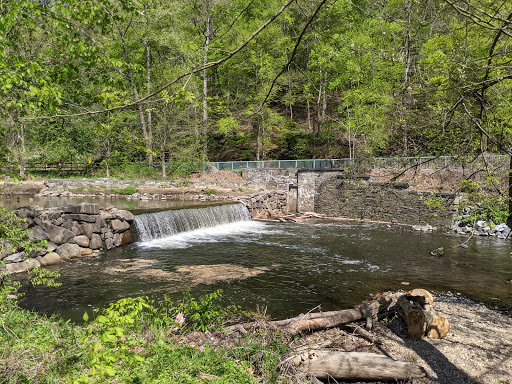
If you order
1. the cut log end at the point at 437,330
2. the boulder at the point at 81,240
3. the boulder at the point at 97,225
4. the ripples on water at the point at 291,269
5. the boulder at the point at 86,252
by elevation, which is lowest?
the ripples on water at the point at 291,269

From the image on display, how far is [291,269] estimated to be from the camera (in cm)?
1029

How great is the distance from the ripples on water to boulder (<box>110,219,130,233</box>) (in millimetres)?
746

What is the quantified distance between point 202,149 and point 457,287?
23.5 m

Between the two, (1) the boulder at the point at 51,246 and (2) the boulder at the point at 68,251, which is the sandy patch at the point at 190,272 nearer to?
(2) the boulder at the point at 68,251

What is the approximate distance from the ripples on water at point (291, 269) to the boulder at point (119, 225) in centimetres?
75

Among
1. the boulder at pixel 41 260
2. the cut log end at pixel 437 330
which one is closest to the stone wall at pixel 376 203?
the cut log end at pixel 437 330

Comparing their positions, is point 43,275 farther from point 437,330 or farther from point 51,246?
point 437,330

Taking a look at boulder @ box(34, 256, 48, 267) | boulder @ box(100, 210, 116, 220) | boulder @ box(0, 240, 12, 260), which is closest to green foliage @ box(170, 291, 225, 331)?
boulder @ box(0, 240, 12, 260)

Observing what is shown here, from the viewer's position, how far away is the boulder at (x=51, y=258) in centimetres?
1000

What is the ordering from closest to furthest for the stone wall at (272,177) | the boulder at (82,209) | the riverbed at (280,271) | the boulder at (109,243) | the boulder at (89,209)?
the riverbed at (280,271)
the boulder at (82,209)
the boulder at (89,209)
the boulder at (109,243)
the stone wall at (272,177)

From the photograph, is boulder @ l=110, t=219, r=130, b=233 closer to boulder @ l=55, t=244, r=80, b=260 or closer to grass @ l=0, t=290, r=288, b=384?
boulder @ l=55, t=244, r=80, b=260

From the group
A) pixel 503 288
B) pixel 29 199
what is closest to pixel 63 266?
pixel 503 288

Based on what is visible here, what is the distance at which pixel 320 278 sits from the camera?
9469 mm

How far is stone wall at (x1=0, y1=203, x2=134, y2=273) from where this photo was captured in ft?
33.0
